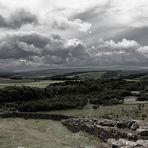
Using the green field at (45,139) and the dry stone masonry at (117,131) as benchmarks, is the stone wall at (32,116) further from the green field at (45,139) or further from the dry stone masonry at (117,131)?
the green field at (45,139)

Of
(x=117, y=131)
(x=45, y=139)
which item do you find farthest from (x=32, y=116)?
(x=117, y=131)

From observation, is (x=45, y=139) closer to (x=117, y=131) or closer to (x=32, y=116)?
(x=117, y=131)

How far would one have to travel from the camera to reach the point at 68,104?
268 ft

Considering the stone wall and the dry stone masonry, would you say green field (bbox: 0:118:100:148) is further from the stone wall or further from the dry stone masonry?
the stone wall

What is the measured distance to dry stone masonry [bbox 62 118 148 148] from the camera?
3381cm

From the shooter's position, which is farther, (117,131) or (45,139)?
(45,139)

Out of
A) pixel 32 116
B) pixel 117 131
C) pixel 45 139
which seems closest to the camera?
pixel 117 131

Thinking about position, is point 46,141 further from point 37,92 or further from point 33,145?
point 37,92

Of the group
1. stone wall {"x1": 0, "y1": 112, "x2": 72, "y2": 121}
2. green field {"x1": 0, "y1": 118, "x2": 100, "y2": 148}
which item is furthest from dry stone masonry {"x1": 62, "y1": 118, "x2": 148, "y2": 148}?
stone wall {"x1": 0, "y1": 112, "x2": 72, "y2": 121}

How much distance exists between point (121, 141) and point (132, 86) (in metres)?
92.3

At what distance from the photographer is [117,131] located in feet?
133

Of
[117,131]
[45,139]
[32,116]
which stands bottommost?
[32,116]

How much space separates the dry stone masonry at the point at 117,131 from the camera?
33.8m

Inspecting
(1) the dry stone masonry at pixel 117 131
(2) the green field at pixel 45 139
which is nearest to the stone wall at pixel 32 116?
(1) the dry stone masonry at pixel 117 131
